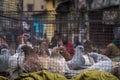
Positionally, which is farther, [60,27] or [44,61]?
[60,27]

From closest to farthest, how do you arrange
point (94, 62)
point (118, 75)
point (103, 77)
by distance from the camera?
point (103, 77)
point (118, 75)
point (94, 62)

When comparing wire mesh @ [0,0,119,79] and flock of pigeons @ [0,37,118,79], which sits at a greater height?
wire mesh @ [0,0,119,79]

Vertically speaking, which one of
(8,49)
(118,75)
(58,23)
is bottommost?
(118,75)

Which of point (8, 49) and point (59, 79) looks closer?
point (59, 79)

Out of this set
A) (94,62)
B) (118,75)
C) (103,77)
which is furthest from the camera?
(94,62)

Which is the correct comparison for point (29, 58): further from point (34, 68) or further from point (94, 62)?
point (94, 62)

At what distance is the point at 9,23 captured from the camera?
6891 mm

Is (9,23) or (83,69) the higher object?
(9,23)

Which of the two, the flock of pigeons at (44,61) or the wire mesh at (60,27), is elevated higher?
the wire mesh at (60,27)

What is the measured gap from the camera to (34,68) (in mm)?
6426

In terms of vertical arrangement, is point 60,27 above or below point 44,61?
above

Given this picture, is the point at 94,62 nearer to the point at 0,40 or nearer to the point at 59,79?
the point at 59,79

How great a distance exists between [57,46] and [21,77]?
1176 millimetres

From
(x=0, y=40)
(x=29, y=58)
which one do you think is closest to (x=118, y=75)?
(x=29, y=58)
